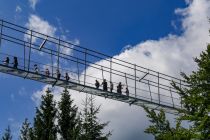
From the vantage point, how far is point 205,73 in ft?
61.4

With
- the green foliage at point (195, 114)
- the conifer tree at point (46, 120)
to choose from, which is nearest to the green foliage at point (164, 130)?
the green foliage at point (195, 114)

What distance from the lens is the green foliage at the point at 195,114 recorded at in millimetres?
17797

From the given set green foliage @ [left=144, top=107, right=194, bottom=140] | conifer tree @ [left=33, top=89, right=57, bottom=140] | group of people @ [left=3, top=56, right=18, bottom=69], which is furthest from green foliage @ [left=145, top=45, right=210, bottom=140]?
conifer tree @ [left=33, top=89, right=57, bottom=140]

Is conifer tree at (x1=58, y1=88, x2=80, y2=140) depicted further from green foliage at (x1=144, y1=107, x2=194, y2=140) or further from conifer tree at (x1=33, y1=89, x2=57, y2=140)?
green foliage at (x1=144, y1=107, x2=194, y2=140)

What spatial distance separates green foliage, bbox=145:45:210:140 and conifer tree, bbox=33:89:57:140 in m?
18.8

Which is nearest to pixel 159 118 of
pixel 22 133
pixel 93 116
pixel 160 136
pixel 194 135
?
pixel 160 136

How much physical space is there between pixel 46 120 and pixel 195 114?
22.9m

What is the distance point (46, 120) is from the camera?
38750mm

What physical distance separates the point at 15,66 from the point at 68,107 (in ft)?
42.1

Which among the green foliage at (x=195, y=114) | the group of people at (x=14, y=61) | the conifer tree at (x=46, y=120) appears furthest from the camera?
the conifer tree at (x=46, y=120)

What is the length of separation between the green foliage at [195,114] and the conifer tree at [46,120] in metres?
18.8

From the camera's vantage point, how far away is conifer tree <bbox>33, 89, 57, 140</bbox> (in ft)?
123

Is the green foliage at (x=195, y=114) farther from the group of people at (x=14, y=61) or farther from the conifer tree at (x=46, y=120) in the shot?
the conifer tree at (x=46, y=120)

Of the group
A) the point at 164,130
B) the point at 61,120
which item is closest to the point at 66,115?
the point at 61,120
